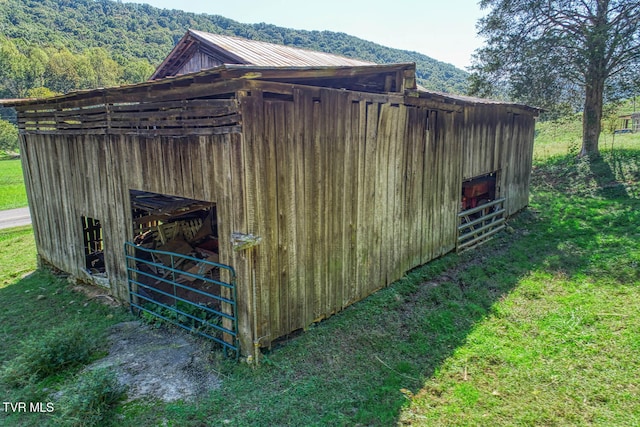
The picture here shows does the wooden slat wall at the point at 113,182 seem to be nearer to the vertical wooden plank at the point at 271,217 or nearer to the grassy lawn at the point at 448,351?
the vertical wooden plank at the point at 271,217

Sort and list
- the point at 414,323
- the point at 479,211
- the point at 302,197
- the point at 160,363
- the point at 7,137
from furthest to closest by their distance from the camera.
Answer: the point at 7,137 → the point at 479,211 → the point at 414,323 → the point at 302,197 → the point at 160,363

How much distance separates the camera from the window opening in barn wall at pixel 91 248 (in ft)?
25.7

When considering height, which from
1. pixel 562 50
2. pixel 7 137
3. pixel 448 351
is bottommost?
pixel 448 351

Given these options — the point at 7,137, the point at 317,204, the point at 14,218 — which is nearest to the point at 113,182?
the point at 317,204

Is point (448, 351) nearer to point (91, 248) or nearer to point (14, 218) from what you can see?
point (91, 248)

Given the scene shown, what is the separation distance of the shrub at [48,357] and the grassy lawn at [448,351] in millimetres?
131

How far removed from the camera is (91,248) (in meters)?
8.20

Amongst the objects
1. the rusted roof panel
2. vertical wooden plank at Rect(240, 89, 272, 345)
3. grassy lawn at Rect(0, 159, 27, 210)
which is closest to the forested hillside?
grassy lawn at Rect(0, 159, 27, 210)

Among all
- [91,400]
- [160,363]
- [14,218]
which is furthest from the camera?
[14,218]

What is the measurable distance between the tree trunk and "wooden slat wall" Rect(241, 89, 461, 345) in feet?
41.9

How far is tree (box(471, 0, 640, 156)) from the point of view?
14844mm

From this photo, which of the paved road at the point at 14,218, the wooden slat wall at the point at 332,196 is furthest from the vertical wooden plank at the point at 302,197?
the paved road at the point at 14,218

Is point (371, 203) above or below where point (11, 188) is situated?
above

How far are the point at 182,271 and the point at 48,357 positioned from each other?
1962 millimetres
